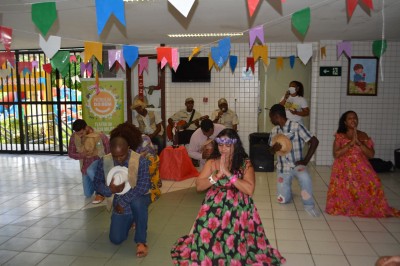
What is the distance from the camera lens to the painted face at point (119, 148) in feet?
11.7

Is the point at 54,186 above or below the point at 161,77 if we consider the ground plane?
below

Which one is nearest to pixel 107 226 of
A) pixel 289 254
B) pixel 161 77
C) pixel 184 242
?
pixel 184 242

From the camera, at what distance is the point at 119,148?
3.56 metres

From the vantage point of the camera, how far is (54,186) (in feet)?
21.0

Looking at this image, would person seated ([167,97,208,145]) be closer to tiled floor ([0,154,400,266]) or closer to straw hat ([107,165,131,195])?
tiled floor ([0,154,400,266])

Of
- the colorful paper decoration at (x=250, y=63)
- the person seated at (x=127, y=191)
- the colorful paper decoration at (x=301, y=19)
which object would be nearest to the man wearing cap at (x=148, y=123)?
the colorful paper decoration at (x=250, y=63)

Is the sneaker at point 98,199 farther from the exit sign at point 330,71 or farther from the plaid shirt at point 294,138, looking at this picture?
the exit sign at point 330,71

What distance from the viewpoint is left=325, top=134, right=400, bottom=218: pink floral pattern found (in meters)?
4.72

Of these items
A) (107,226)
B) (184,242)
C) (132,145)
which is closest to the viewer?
(184,242)

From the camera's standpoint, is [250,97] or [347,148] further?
[250,97]

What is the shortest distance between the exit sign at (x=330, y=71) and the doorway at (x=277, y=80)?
542 mm

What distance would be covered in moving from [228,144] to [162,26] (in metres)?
3.90

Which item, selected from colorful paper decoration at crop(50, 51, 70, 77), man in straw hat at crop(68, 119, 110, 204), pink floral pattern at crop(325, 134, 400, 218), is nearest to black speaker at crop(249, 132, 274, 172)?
pink floral pattern at crop(325, 134, 400, 218)

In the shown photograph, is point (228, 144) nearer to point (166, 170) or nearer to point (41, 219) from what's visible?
point (41, 219)
